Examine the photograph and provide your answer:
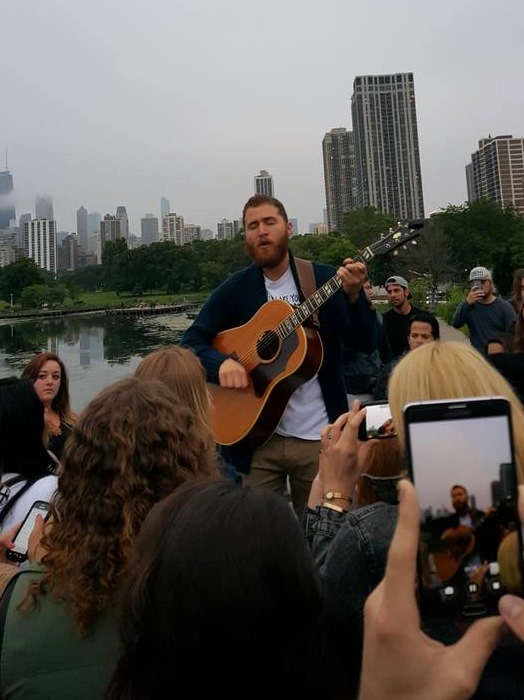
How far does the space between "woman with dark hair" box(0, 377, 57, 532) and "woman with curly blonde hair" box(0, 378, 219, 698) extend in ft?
2.68

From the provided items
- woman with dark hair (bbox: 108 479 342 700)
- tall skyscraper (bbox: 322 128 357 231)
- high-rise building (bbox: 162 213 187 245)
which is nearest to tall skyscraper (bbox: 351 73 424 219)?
tall skyscraper (bbox: 322 128 357 231)

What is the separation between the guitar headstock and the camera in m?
3.40

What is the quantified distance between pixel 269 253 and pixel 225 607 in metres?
2.61

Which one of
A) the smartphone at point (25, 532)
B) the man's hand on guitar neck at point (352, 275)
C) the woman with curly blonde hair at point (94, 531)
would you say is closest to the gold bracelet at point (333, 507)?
the woman with curly blonde hair at point (94, 531)

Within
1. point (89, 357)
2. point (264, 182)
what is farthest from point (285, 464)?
point (264, 182)

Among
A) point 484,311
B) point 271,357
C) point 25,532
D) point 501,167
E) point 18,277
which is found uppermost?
point 501,167

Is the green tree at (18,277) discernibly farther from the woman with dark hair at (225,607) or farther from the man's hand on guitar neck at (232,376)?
the woman with dark hair at (225,607)

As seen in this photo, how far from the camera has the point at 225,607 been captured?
2.94 feet

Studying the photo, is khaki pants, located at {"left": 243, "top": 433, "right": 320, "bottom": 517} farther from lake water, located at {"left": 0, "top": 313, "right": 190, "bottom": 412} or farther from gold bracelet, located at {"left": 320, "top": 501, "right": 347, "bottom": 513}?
lake water, located at {"left": 0, "top": 313, "right": 190, "bottom": 412}

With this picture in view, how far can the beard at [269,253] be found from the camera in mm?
3301

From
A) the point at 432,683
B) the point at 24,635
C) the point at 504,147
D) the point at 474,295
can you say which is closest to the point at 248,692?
the point at 432,683

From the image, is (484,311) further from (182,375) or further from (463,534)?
(463,534)

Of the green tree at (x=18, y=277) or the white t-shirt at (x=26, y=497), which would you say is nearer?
the white t-shirt at (x=26, y=497)

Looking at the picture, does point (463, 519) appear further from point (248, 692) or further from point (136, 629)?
point (136, 629)
